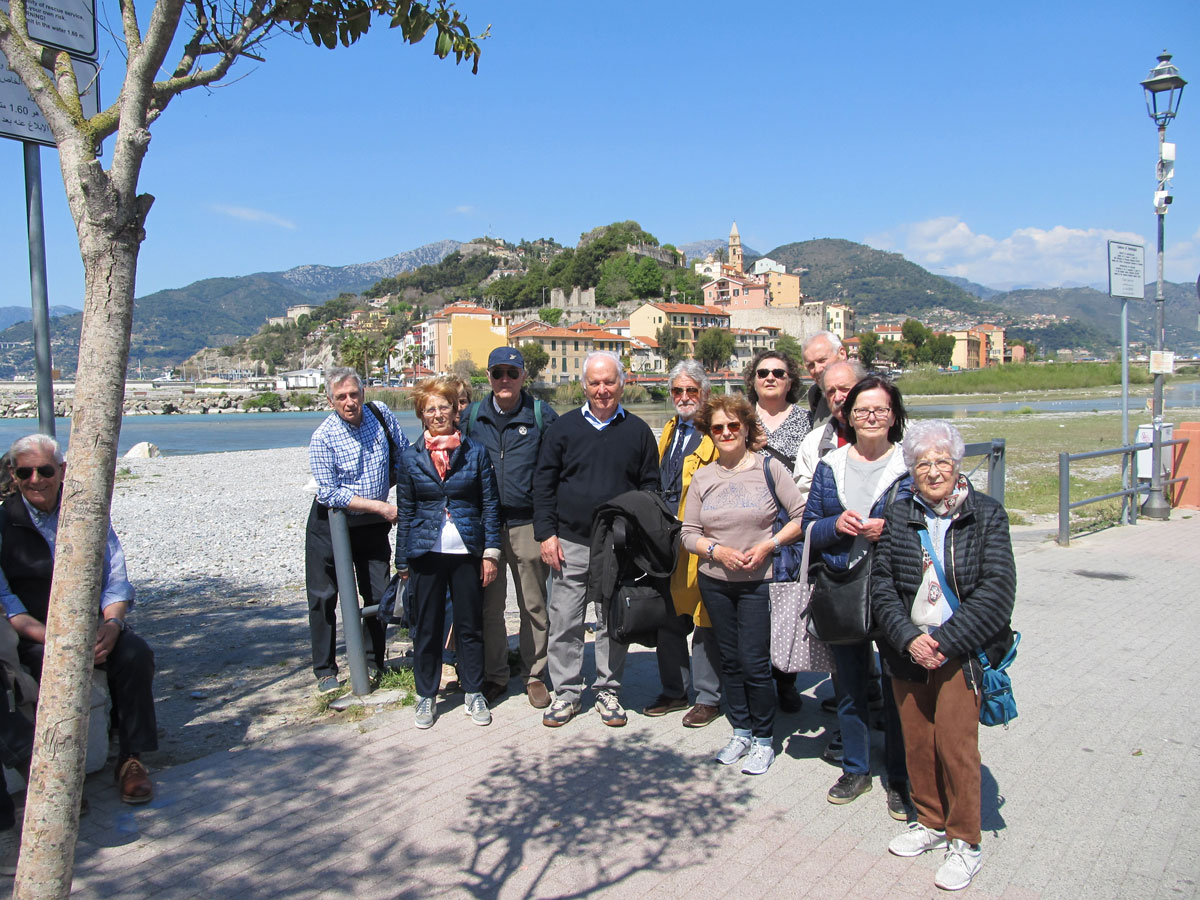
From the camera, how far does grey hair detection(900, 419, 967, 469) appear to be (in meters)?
2.86

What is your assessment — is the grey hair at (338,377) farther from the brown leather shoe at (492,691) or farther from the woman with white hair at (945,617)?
the woman with white hair at (945,617)

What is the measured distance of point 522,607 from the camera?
15.3 feet

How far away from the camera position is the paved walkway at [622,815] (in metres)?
2.83

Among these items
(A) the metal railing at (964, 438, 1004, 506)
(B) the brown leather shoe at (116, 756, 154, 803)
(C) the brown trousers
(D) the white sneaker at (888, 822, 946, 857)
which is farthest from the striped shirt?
(A) the metal railing at (964, 438, 1004, 506)

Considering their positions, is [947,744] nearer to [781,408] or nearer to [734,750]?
[734,750]

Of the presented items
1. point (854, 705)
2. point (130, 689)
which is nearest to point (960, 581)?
point (854, 705)

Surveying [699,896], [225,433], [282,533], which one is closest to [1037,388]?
[225,433]

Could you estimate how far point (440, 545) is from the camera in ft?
13.9

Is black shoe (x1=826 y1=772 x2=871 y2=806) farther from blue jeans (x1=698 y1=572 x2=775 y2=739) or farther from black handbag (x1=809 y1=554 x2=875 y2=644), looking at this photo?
black handbag (x1=809 y1=554 x2=875 y2=644)

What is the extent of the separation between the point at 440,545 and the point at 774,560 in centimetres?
168

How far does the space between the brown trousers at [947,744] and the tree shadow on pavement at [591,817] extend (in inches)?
29.3

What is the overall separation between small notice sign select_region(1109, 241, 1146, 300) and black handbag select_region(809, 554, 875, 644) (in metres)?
9.08

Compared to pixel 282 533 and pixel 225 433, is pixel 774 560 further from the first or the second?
pixel 225 433

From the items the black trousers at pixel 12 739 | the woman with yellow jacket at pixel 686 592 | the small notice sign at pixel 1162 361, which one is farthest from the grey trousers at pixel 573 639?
the small notice sign at pixel 1162 361
